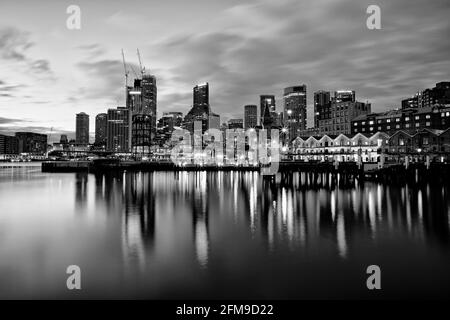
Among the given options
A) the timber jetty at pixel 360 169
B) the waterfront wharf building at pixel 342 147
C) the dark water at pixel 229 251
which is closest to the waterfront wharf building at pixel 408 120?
the waterfront wharf building at pixel 342 147

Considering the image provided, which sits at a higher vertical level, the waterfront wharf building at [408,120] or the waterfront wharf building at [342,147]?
the waterfront wharf building at [408,120]

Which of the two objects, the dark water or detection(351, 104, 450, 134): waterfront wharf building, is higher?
detection(351, 104, 450, 134): waterfront wharf building

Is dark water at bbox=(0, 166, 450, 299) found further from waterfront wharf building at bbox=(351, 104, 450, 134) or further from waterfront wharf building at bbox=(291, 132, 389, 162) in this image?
waterfront wharf building at bbox=(351, 104, 450, 134)

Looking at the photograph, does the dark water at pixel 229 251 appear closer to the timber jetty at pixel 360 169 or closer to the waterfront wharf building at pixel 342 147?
the timber jetty at pixel 360 169

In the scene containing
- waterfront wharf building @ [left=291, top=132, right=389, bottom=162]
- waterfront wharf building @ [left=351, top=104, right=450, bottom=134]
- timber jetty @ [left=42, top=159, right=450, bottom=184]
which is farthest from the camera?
waterfront wharf building @ [left=351, top=104, right=450, bottom=134]

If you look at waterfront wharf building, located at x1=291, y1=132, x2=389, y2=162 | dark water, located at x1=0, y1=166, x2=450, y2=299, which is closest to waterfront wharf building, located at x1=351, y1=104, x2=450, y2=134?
waterfront wharf building, located at x1=291, y1=132, x2=389, y2=162

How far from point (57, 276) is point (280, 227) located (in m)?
12.2

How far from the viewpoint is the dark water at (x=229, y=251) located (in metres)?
10.9

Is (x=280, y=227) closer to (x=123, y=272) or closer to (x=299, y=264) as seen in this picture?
(x=299, y=264)

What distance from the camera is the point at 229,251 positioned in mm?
14914

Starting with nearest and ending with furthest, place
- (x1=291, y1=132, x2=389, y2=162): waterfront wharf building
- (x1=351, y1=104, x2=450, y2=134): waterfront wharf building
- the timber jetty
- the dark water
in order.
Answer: the dark water
the timber jetty
(x1=291, y1=132, x2=389, y2=162): waterfront wharf building
(x1=351, y1=104, x2=450, y2=134): waterfront wharf building

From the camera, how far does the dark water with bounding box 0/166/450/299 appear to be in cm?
1089

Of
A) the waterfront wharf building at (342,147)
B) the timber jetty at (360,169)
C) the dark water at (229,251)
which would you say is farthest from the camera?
the waterfront wharf building at (342,147)
